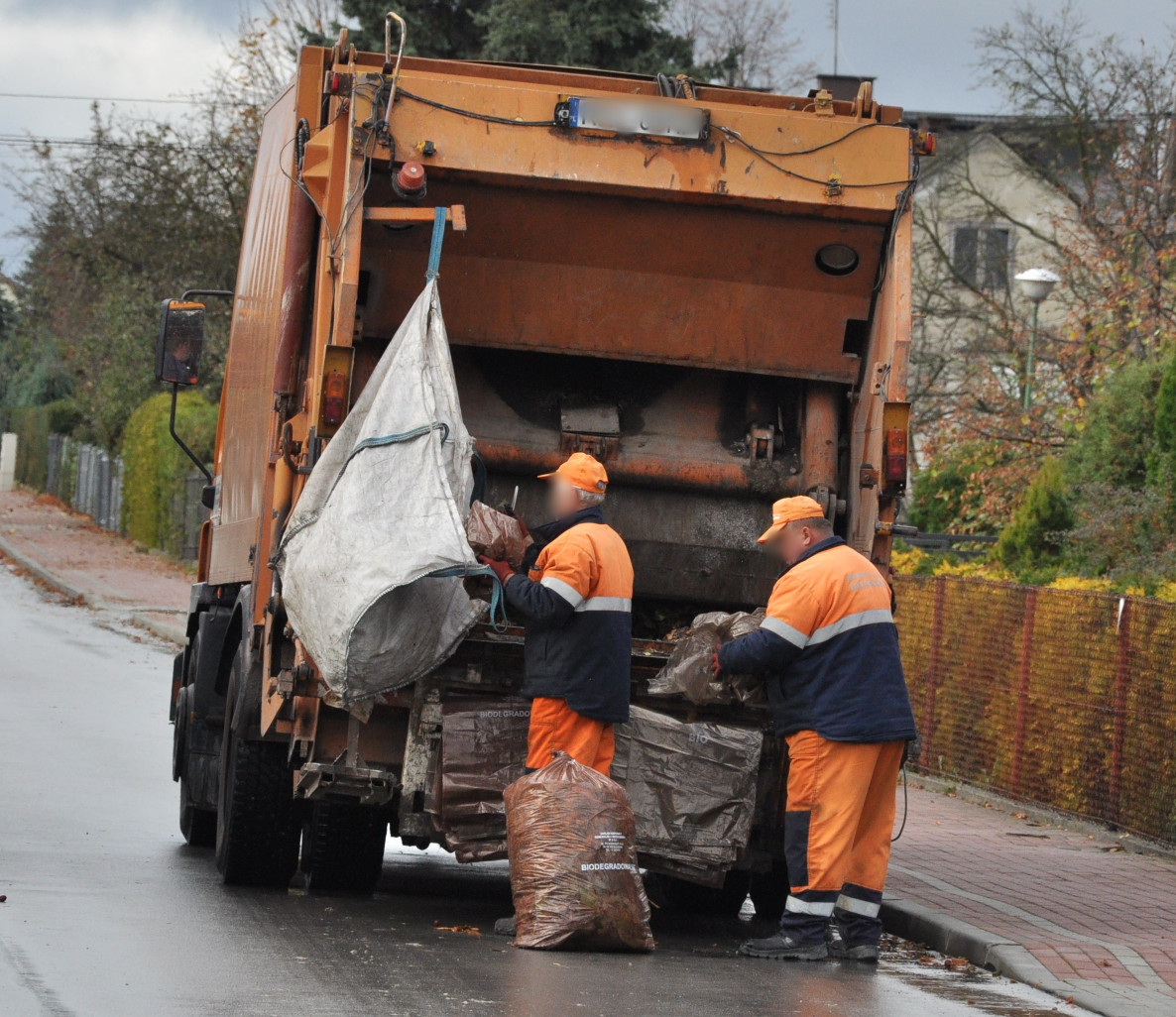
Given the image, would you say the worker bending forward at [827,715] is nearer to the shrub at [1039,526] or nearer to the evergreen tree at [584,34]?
the shrub at [1039,526]

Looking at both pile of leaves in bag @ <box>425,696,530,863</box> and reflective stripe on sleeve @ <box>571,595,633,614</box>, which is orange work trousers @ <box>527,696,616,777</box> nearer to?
pile of leaves in bag @ <box>425,696,530,863</box>

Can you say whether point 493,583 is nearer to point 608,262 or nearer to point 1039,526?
point 608,262

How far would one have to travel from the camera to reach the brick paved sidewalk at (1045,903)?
6.42 metres

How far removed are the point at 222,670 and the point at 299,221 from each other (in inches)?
78.6

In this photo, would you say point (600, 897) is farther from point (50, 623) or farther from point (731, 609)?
point (50, 623)

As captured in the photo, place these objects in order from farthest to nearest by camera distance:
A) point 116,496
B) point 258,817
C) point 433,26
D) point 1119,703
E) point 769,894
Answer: point 116,496, point 433,26, point 1119,703, point 769,894, point 258,817

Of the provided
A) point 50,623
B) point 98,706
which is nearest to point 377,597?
point 98,706

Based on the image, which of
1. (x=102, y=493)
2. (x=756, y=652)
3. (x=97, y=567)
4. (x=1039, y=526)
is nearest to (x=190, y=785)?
(x=756, y=652)

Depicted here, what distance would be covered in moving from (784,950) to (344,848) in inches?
69.3

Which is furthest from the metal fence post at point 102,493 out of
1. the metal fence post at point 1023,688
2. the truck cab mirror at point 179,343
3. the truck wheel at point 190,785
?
the truck wheel at point 190,785

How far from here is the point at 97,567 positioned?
2711 centimetres

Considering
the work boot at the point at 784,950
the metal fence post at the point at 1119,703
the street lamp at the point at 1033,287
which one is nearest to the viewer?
the work boot at the point at 784,950

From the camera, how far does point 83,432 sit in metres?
39.4

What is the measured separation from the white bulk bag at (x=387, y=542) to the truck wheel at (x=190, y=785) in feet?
6.70
